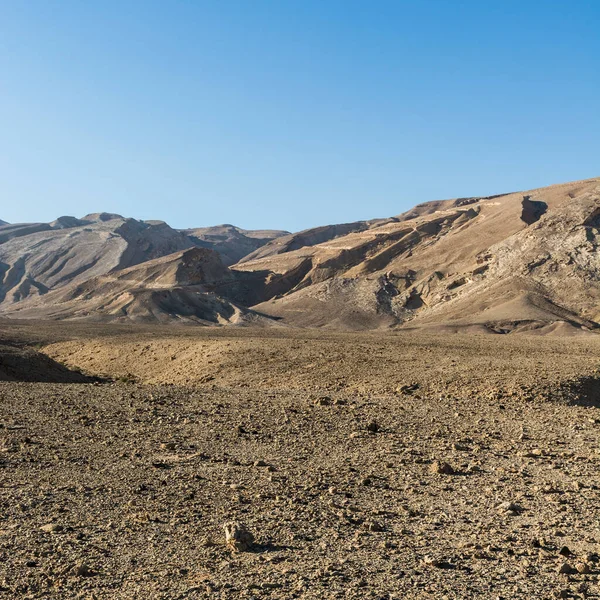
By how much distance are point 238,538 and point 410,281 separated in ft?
226

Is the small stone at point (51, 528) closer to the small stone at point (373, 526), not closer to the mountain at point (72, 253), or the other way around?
the small stone at point (373, 526)

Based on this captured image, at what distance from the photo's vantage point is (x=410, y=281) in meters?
74.5

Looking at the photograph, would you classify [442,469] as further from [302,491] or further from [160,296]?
[160,296]

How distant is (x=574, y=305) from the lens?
58219 mm

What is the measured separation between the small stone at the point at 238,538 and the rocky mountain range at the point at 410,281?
4800 cm

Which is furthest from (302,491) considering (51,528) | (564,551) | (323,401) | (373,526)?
(323,401)

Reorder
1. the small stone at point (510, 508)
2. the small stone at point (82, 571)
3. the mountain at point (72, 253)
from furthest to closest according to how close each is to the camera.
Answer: the mountain at point (72, 253)
the small stone at point (510, 508)
the small stone at point (82, 571)

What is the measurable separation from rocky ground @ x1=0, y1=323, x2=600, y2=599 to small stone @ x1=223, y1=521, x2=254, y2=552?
0.03 meters

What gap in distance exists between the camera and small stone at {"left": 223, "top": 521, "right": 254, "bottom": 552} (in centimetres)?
680

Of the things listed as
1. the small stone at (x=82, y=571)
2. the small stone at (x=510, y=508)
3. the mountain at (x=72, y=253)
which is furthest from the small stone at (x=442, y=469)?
the mountain at (x=72, y=253)

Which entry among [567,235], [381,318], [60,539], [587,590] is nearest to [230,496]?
[60,539]

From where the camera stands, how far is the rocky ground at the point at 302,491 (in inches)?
244

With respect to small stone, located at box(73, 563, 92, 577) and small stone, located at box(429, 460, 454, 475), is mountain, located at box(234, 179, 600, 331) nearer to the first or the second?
small stone, located at box(429, 460, 454, 475)

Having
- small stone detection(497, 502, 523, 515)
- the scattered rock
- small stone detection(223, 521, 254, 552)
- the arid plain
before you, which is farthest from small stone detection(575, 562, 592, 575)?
small stone detection(223, 521, 254, 552)
